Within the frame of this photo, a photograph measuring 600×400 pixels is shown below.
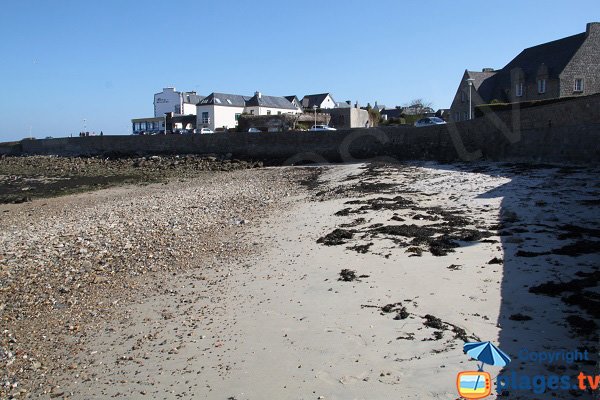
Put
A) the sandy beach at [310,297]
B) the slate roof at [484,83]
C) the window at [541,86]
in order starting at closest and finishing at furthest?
1. the sandy beach at [310,297]
2. the window at [541,86]
3. the slate roof at [484,83]

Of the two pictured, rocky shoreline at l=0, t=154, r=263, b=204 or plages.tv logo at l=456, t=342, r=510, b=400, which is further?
rocky shoreline at l=0, t=154, r=263, b=204

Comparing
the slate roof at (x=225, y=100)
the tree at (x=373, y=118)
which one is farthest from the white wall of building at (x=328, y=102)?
the tree at (x=373, y=118)

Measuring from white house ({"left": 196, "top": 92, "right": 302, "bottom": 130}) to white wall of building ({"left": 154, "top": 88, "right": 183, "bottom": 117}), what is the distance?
301 inches

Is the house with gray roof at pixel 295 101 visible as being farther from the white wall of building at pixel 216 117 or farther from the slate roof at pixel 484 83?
the slate roof at pixel 484 83

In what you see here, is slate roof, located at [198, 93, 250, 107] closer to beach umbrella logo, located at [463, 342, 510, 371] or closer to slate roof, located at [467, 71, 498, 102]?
slate roof, located at [467, 71, 498, 102]

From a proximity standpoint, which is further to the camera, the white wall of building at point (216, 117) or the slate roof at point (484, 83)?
the white wall of building at point (216, 117)

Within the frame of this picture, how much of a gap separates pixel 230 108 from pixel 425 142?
4083 centimetres

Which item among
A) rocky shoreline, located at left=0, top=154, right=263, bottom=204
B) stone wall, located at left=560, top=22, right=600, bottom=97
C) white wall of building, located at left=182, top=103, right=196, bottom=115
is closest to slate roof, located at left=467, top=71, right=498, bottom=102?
stone wall, located at left=560, top=22, right=600, bottom=97

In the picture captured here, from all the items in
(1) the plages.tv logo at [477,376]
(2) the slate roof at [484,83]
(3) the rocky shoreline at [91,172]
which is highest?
(2) the slate roof at [484,83]

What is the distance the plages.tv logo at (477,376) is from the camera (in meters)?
3.35

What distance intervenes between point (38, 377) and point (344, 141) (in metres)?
25.2

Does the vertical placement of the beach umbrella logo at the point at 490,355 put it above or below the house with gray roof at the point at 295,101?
below

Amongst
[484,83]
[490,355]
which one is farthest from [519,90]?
[490,355]

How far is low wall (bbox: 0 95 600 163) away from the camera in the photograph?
16.1 m
